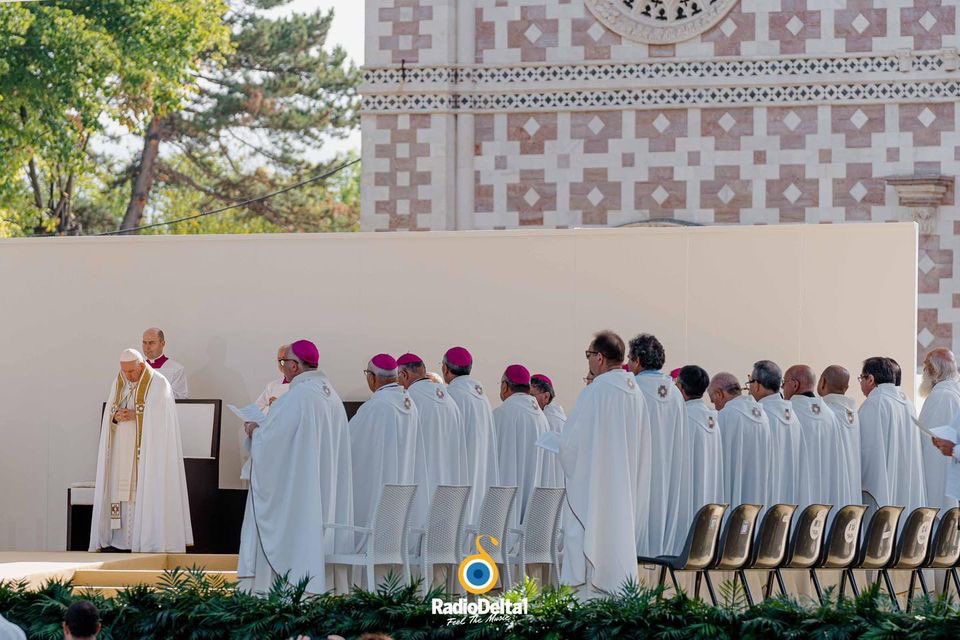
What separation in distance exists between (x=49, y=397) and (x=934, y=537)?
8278 millimetres

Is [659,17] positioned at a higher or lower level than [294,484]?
higher

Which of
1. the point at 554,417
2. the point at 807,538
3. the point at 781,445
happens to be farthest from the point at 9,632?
the point at 554,417

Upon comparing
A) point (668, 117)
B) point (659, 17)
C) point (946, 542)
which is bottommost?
point (946, 542)

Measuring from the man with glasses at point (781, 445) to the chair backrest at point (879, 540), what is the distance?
945 mm

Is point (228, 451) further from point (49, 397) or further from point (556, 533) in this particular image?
point (556, 533)

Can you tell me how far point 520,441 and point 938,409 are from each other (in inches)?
118

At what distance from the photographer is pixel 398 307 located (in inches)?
589

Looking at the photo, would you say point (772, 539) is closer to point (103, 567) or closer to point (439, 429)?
point (439, 429)

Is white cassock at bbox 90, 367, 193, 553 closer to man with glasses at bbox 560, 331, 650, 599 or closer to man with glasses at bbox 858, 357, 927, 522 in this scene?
man with glasses at bbox 560, 331, 650, 599

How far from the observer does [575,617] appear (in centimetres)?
918

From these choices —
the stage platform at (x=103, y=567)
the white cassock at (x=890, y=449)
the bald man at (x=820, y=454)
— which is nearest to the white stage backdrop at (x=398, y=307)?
the white cassock at (x=890, y=449)

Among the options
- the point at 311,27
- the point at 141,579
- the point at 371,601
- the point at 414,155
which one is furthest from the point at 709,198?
the point at 311,27

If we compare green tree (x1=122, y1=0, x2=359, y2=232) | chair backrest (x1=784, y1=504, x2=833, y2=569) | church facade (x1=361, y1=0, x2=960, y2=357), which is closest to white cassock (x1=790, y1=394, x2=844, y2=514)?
chair backrest (x1=784, y1=504, x2=833, y2=569)

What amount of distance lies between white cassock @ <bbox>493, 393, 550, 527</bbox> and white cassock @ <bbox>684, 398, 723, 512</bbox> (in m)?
1.64
